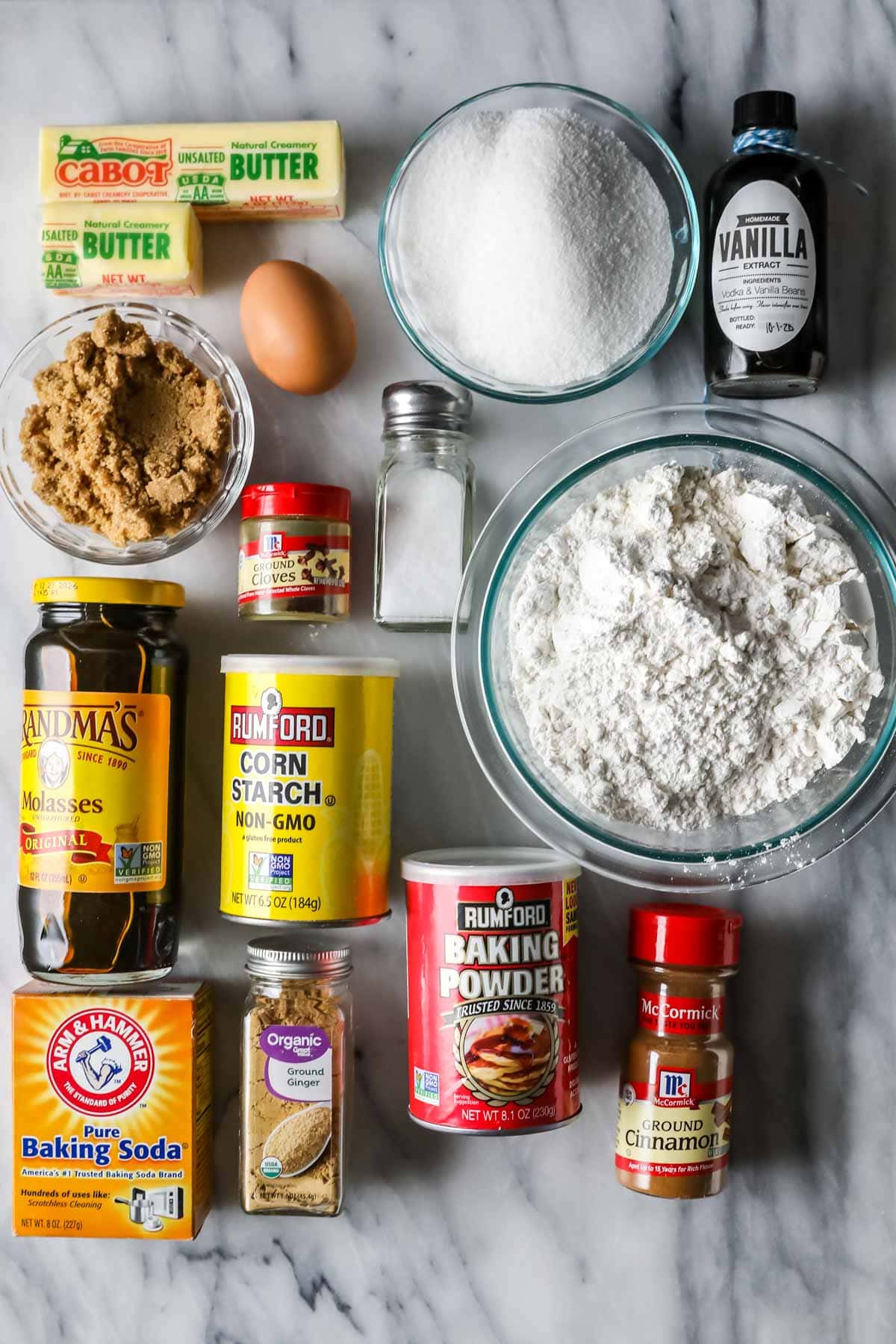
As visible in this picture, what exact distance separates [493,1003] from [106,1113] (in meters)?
0.36

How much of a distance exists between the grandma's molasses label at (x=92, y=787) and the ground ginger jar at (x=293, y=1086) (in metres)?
0.14

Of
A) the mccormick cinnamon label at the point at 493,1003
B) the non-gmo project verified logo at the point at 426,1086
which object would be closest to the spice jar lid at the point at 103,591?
the mccormick cinnamon label at the point at 493,1003

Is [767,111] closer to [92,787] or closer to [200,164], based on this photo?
[200,164]

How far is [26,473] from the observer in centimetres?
100

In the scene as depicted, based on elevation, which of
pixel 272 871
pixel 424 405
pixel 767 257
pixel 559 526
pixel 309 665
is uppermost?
pixel 767 257

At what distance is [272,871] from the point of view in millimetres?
895

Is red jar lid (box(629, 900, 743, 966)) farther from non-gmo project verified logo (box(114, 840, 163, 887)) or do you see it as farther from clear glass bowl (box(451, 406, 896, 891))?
non-gmo project verified logo (box(114, 840, 163, 887))

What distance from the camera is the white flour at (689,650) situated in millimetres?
835

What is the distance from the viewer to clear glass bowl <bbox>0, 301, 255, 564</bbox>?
99 centimetres

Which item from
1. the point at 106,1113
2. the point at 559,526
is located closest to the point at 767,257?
the point at 559,526

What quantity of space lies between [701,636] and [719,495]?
14 cm

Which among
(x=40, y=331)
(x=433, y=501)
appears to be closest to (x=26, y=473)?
(x=40, y=331)

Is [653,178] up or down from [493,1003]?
up

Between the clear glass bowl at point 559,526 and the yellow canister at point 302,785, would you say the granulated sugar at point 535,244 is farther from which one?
the yellow canister at point 302,785
